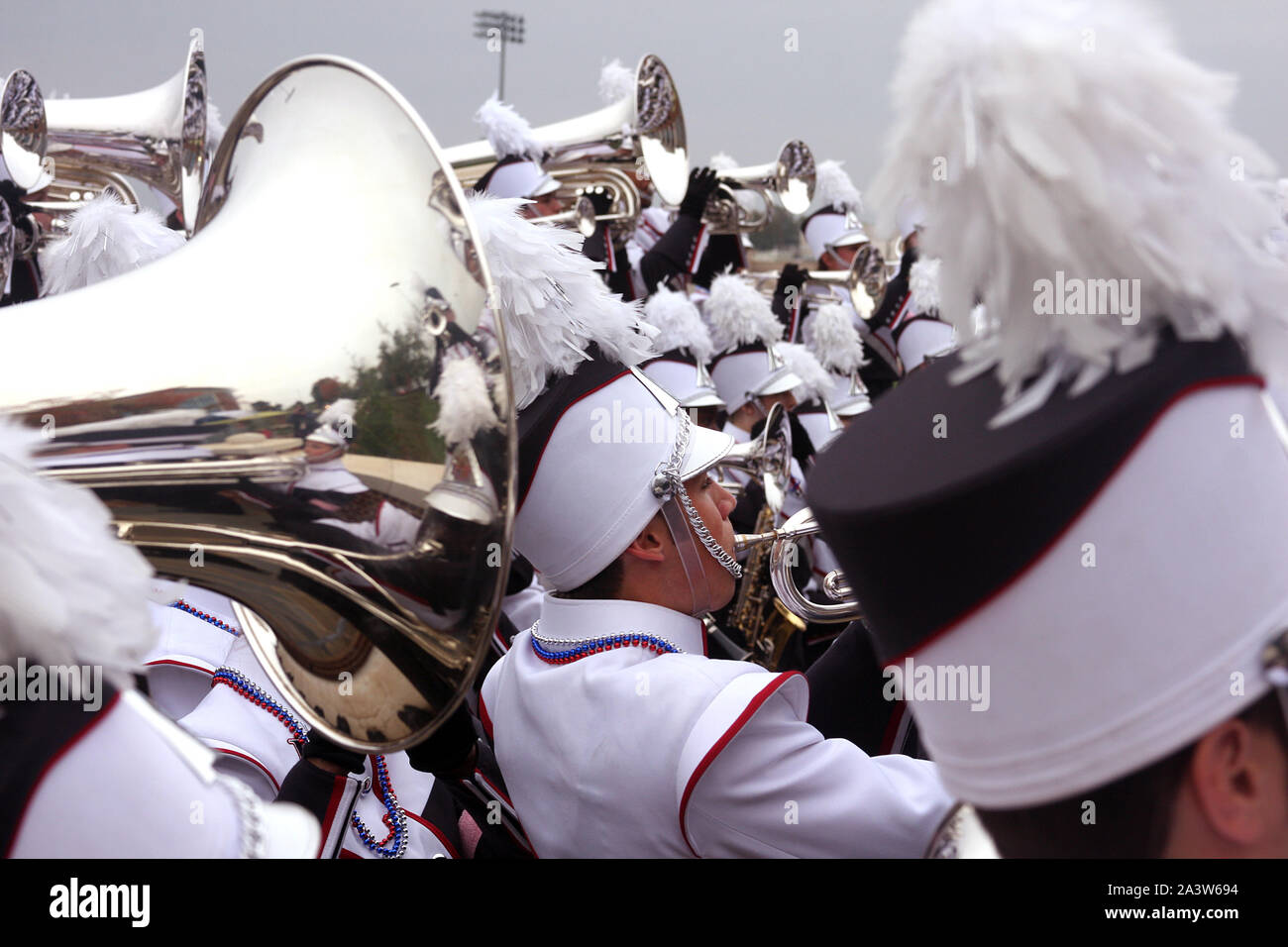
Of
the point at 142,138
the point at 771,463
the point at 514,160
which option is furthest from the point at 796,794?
the point at 514,160

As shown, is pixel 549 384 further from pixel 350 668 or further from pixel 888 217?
pixel 888 217

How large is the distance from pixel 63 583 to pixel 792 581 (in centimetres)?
221

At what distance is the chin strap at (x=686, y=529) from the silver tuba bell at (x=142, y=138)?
132 inches

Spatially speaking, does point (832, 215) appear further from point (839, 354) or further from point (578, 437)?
point (578, 437)

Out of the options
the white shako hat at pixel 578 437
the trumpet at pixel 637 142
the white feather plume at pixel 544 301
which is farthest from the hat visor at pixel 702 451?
the trumpet at pixel 637 142

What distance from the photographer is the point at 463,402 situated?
159 centimetres

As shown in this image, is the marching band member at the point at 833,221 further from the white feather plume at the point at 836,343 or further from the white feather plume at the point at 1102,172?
the white feather plume at the point at 1102,172

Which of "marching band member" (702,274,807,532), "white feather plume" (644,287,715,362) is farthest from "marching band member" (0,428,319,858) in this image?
"marching band member" (702,274,807,532)

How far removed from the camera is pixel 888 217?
118 centimetres

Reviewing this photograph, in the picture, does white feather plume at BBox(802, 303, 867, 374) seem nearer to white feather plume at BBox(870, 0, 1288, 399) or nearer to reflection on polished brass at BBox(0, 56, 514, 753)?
reflection on polished brass at BBox(0, 56, 514, 753)

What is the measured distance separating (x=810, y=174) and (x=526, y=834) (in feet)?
25.6

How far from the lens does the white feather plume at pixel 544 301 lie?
7.09 feet
